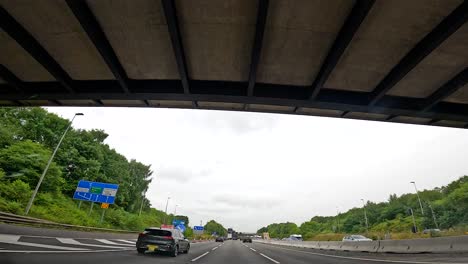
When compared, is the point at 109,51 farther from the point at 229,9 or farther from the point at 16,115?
the point at 16,115

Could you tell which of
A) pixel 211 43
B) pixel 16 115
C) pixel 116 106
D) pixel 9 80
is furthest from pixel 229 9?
pixel 16 115

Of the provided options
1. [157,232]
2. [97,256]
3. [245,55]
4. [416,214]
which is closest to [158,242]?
[157,232]

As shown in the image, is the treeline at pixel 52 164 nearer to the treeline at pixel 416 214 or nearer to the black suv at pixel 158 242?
the black suv at pixel 158 242

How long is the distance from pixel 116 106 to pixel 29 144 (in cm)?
4396

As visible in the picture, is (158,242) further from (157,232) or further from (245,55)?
(245,55)

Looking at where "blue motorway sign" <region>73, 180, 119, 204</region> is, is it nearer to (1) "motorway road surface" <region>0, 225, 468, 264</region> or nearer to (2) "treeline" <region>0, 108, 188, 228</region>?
(2) "treeline" <region>0, 108, 188, 228</region>

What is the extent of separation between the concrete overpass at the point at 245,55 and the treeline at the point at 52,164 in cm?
2402

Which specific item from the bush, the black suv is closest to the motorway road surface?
the black suv

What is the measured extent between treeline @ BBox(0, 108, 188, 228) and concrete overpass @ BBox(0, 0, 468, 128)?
24.0 m

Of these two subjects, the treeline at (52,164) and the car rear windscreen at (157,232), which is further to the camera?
the treeline at (52,164)

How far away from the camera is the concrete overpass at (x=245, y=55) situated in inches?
202

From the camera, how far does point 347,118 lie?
923 centimetres

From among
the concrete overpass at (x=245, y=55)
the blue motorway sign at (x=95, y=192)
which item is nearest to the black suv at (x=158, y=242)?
the concrete overpass at (x=245, y=55)

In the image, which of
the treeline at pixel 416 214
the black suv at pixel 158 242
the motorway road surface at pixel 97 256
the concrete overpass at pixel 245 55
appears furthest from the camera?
the treeline at pixel 416 214
